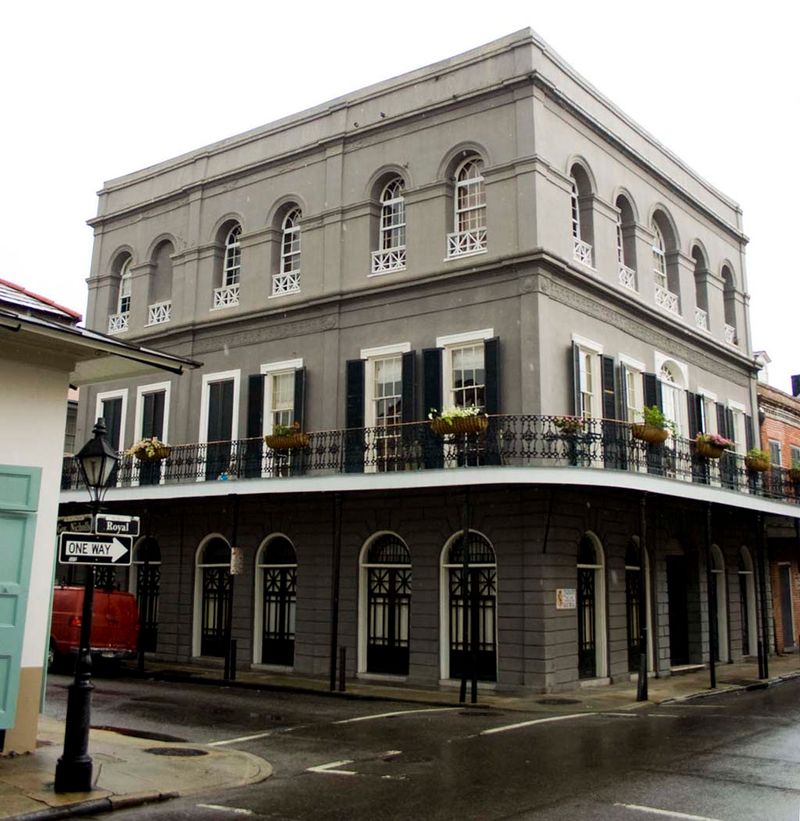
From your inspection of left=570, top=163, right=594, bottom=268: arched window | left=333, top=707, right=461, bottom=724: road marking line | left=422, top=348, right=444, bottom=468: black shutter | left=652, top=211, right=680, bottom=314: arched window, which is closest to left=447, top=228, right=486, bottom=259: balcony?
left=422, top=348, right=444, bottom=468: black shutter

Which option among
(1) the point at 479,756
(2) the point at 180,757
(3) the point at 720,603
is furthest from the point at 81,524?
(3) the point at 720,603

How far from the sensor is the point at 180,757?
985cm

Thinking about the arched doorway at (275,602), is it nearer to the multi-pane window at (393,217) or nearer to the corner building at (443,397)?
the corner building at (443,397)

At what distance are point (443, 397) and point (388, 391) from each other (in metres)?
1.47

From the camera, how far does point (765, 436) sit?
27250mm

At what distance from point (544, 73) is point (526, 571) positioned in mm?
9685

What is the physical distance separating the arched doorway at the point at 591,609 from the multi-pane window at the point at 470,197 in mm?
6569

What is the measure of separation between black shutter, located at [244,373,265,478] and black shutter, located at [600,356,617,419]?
23.2 ft

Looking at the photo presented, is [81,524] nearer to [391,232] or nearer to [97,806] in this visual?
[97,806]

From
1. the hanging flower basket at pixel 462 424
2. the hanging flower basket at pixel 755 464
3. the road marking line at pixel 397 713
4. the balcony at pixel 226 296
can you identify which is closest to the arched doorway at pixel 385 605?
the hanging flower basket at pixel 462 424

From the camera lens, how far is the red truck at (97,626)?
17.9 meters

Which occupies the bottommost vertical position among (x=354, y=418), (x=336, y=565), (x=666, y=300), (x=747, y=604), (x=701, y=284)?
(x=747, y=604)

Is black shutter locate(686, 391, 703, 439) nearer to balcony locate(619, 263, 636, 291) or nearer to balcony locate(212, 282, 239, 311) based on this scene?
balcony locate(619, 263, 636, 291)

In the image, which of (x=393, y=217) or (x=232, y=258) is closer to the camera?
(x=393, y=217)
